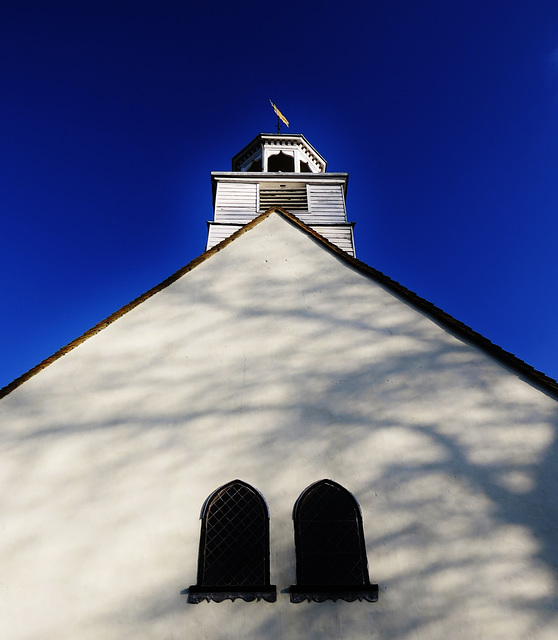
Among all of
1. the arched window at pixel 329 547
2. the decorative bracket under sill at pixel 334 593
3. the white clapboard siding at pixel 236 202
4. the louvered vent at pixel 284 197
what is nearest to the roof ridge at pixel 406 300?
the arched window at pixel 329 547

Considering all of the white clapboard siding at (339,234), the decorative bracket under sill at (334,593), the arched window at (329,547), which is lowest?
the decorative bracket under sill at (334,593)

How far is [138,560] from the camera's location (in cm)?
523

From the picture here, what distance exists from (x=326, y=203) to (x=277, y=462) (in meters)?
11.3

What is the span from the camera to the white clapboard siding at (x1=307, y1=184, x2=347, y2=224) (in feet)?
49.3

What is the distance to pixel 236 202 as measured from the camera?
50.6 ft

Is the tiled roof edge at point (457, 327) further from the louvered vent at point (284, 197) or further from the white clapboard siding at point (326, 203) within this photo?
the louvered vent at point (284, 197)

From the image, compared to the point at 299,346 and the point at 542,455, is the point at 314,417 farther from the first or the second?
the point at 542,455

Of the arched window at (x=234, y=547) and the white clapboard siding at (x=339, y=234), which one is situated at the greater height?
the white clapboard siding at (x=339, y=234)

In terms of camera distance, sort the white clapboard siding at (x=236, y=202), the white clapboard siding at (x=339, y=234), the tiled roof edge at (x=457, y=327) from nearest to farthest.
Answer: the tiled roof edge at (x=457, y=327) < the white clapboard siding at (x=339, y=234) < the white clapboard siding at (x=236, y=202)

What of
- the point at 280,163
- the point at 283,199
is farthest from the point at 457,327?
the point at 280,163

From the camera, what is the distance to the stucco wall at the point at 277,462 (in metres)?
4.91

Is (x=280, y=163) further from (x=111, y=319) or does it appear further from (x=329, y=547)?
(x=329, y=547)

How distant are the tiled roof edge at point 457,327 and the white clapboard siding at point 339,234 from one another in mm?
5879

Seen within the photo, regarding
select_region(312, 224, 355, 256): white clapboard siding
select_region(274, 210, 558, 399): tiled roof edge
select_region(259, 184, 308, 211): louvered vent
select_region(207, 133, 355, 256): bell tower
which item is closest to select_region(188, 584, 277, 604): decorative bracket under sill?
select_region(274, 210, 558, 399): tiled roof edge
